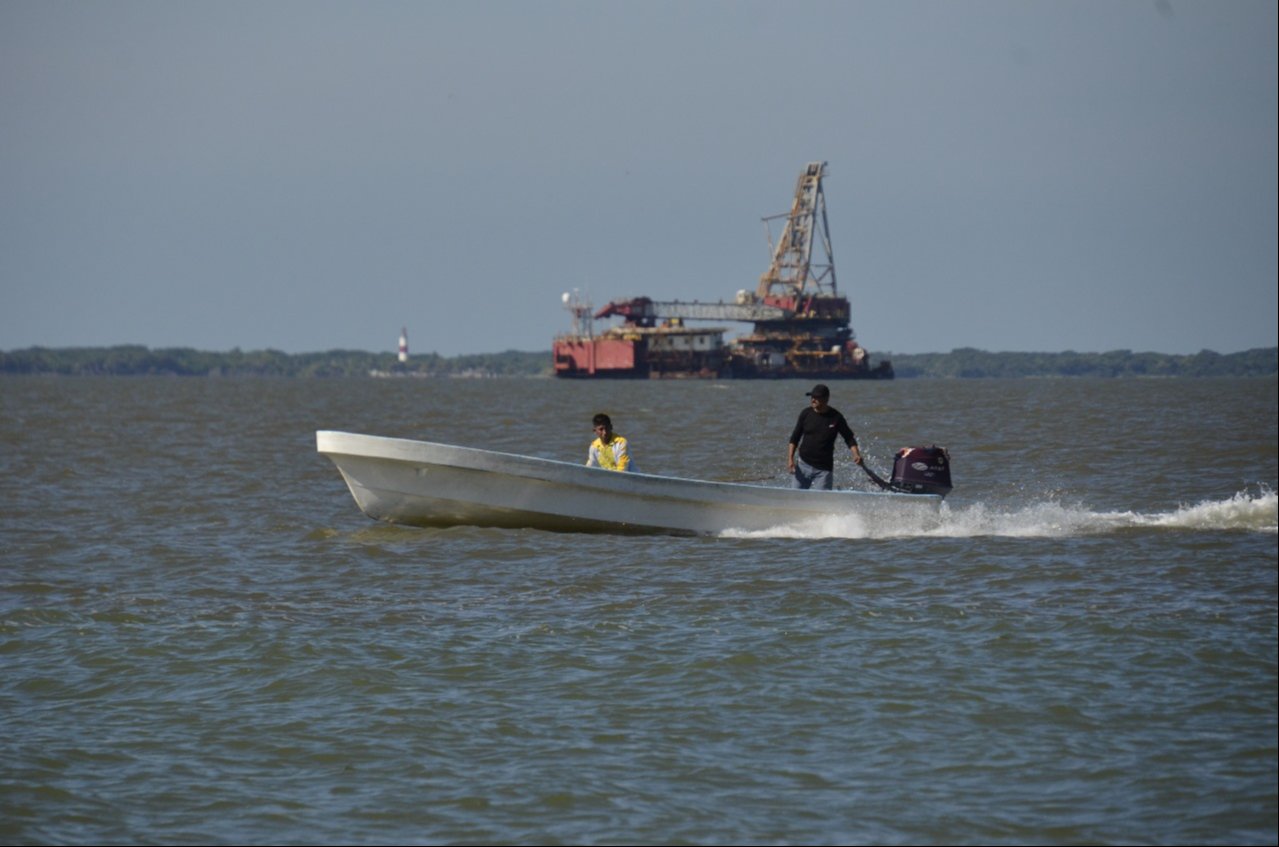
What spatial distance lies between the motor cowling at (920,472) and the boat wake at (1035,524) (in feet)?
1.01

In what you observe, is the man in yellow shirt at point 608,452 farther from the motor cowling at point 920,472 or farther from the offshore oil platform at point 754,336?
the offshore oil platform at point 754,336

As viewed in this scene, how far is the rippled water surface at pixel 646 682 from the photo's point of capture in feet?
24.3

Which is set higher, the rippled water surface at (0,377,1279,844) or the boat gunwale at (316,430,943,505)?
the boat gunwale at (316,430,943,505)

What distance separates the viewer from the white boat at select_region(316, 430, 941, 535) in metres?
16.1

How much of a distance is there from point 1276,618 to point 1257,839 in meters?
4.66

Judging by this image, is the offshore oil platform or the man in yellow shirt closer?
the man in yellow shirt

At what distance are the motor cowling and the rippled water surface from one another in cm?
63

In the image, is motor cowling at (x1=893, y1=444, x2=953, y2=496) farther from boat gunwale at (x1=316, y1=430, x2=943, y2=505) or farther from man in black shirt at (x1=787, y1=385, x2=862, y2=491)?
man in black shirt at (x1=787, y1=385, x2=862, y2=491)

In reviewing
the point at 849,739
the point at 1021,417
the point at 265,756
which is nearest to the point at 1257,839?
the point at 849,739

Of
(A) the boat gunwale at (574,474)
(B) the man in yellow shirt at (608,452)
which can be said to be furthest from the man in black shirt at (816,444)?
(B) the man in yellow shirt at (608,452)

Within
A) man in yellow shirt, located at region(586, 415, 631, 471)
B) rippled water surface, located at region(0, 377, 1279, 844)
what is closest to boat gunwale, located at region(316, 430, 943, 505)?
man in yellow shirt, located at region(586, 415, 631, 471)

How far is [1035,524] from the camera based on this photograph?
650 inches

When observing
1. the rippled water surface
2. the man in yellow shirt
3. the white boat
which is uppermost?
the man in yellow shirt

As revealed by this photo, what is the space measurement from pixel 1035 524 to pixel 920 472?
143 centimetres
